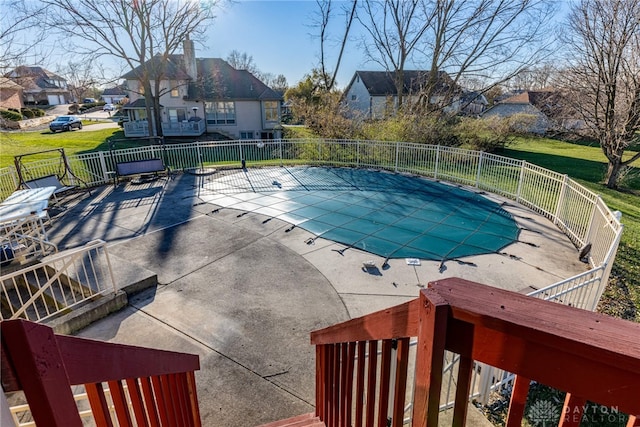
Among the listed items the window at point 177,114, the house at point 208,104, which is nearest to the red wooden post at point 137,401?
the house at point 208,104

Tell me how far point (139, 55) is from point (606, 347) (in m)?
23.6

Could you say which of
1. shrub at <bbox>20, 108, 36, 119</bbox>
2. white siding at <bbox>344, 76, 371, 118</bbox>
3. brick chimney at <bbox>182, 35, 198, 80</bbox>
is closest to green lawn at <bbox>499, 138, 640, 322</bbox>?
white siding at <bbox>344, 76, 371, 118</bbox>

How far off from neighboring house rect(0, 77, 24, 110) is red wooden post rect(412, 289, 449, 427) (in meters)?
14.7

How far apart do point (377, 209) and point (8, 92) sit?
27.9 meters

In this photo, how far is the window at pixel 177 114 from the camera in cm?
2725

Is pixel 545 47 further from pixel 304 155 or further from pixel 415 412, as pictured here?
pixel 415 412

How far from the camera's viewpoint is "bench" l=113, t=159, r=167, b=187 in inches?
439

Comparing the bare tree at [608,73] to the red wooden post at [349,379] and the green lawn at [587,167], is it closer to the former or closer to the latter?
the green lawn at [587,167]

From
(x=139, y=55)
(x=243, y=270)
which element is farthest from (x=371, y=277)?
(x=139, y=55)

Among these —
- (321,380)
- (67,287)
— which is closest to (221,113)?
(67,287)

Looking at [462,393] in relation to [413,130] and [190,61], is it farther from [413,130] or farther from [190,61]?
[190,61]

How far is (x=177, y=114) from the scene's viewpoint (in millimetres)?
27375

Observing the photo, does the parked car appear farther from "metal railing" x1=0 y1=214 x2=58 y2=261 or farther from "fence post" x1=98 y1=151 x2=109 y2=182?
"metal railing" x1=0 y1=214 x2=58 y2=261

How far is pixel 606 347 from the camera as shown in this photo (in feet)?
2.17
